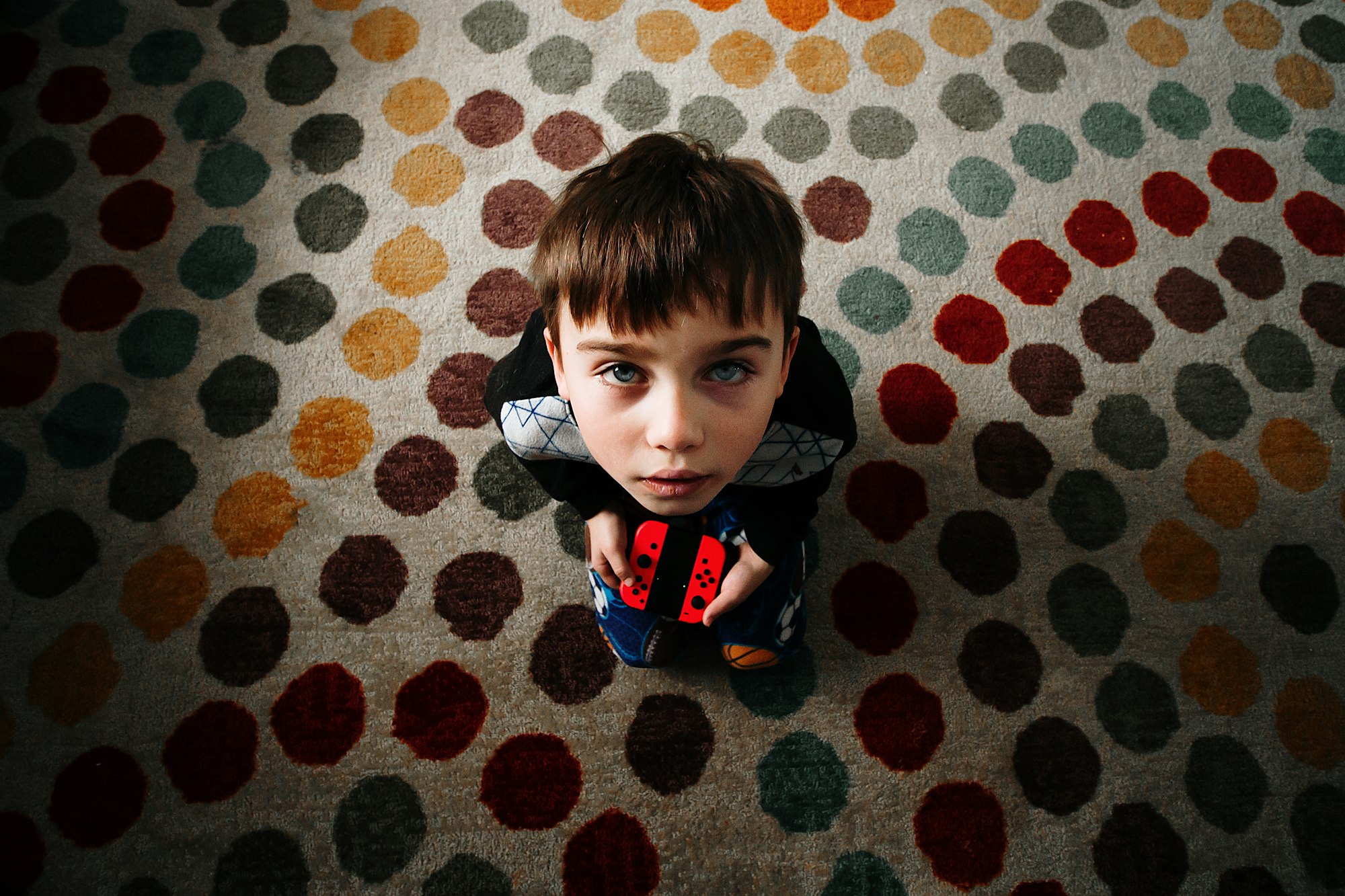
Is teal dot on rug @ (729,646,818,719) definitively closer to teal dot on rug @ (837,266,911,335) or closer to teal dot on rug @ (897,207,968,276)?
teal dot on rug @ (837,266,911,335)

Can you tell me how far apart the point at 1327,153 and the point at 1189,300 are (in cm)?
36

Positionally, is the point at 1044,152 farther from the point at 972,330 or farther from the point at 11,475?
the point at 11,475

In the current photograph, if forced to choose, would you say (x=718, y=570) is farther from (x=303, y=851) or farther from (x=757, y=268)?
(x=303, y=851)

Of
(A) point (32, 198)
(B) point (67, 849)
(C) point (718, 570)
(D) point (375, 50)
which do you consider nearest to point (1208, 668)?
(C) point (718, 570)

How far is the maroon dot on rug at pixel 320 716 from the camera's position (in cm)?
69

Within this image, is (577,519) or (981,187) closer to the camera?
(577,519)

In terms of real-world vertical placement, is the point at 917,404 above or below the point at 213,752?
above

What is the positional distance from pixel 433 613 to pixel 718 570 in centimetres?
29

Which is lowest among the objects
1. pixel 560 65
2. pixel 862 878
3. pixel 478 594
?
pixel 862 878

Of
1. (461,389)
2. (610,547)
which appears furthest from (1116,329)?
(461,389)

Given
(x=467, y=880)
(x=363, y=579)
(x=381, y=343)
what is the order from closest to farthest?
(x=467, y=880) < (x=363, y=579) < (x=381, y=343)

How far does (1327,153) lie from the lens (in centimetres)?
103

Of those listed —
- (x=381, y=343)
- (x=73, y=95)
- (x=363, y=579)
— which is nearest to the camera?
(x=363, y=579)

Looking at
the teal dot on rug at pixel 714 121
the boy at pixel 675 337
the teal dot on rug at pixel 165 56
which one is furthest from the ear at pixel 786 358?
the teal dot on rug at pixel 165 56
